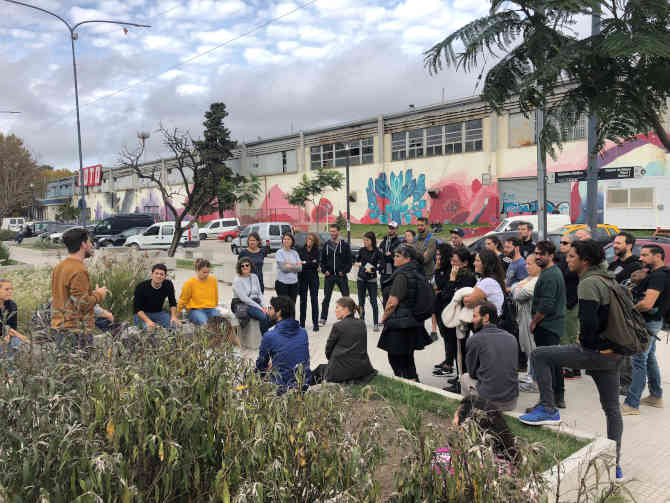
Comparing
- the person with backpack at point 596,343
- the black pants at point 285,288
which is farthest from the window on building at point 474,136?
the person with backpack at point 596,343

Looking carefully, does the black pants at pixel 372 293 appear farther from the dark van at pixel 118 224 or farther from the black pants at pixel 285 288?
the dark van at pixel 118 224

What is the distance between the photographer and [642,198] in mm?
22594

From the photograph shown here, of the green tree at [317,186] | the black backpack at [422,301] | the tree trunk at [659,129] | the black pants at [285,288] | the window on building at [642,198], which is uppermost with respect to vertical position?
the green tree at [317,186]

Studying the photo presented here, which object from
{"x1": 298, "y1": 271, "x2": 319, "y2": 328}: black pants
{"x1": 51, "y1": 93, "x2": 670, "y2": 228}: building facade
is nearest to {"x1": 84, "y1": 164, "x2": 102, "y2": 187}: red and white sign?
{"x1": 51, "y1": 93, "x2": 670, "y2": 228}: building facade

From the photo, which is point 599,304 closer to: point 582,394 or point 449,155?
point 582,394

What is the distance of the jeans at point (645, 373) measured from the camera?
540cm

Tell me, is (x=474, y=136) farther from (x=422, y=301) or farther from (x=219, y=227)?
(x=422, y=301)

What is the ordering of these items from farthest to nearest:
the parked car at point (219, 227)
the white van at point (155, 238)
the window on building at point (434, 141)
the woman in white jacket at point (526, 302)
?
the parked car at point (219, 227)
the window on building at point (434, 141)
the white van at point (155, 238)
the woman in white jacket at point (526, 302)

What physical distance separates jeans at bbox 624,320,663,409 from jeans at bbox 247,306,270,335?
4871mm

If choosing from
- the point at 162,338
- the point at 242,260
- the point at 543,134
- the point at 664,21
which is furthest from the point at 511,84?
the point at 242,260

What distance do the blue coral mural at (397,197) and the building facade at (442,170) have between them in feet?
0.23

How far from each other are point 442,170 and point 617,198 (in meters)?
14.2

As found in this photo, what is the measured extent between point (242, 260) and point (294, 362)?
3.49 metres

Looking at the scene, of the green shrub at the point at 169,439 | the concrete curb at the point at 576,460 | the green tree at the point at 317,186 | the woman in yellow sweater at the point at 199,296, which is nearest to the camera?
the green shrub at the point at 169,439
